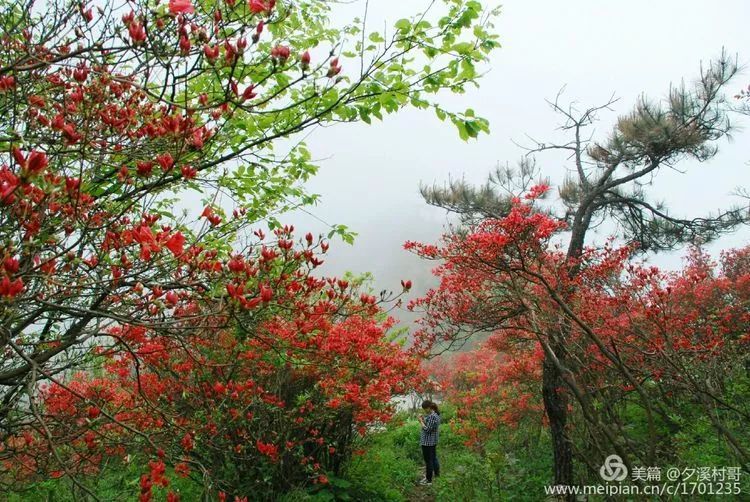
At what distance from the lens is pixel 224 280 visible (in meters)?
2.11

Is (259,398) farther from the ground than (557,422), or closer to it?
farther from the ground

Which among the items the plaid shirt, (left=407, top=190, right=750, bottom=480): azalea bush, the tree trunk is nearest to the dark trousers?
the plaid shirt

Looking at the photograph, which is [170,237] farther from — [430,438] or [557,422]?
[430,438]

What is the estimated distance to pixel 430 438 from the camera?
8531 mm

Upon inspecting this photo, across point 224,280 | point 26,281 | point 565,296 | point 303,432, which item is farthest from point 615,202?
point 26,281

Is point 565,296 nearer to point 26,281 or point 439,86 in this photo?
point 439,86

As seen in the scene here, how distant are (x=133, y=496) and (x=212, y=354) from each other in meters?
2.20

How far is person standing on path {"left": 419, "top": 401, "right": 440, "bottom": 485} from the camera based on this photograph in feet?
27.9

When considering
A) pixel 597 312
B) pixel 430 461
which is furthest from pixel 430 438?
pixel 597 312

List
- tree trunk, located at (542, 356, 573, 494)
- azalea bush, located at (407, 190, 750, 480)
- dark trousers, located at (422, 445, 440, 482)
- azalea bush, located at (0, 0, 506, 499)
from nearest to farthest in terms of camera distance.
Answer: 1. azalea bush, located at (0, 0, 506, 499)
2. azalea bush, located at (407, 190, 750, 480)
3. tree trunk, located at (542, 356, 573, 494)
4. dark trousers, located at (422, 445, 440, 482)

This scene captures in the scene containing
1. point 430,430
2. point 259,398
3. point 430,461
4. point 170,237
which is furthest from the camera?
point 430,461

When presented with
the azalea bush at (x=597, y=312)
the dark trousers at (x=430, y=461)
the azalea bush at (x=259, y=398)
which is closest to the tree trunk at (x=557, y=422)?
the azalea bush at (x=597, y=312)

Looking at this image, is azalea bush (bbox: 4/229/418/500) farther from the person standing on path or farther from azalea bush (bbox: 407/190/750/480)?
the person standing on path

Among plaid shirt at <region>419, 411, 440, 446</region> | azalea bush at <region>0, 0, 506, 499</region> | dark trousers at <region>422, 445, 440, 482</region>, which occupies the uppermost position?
azalea bush at <region>0, 0, 506, 499</region>
